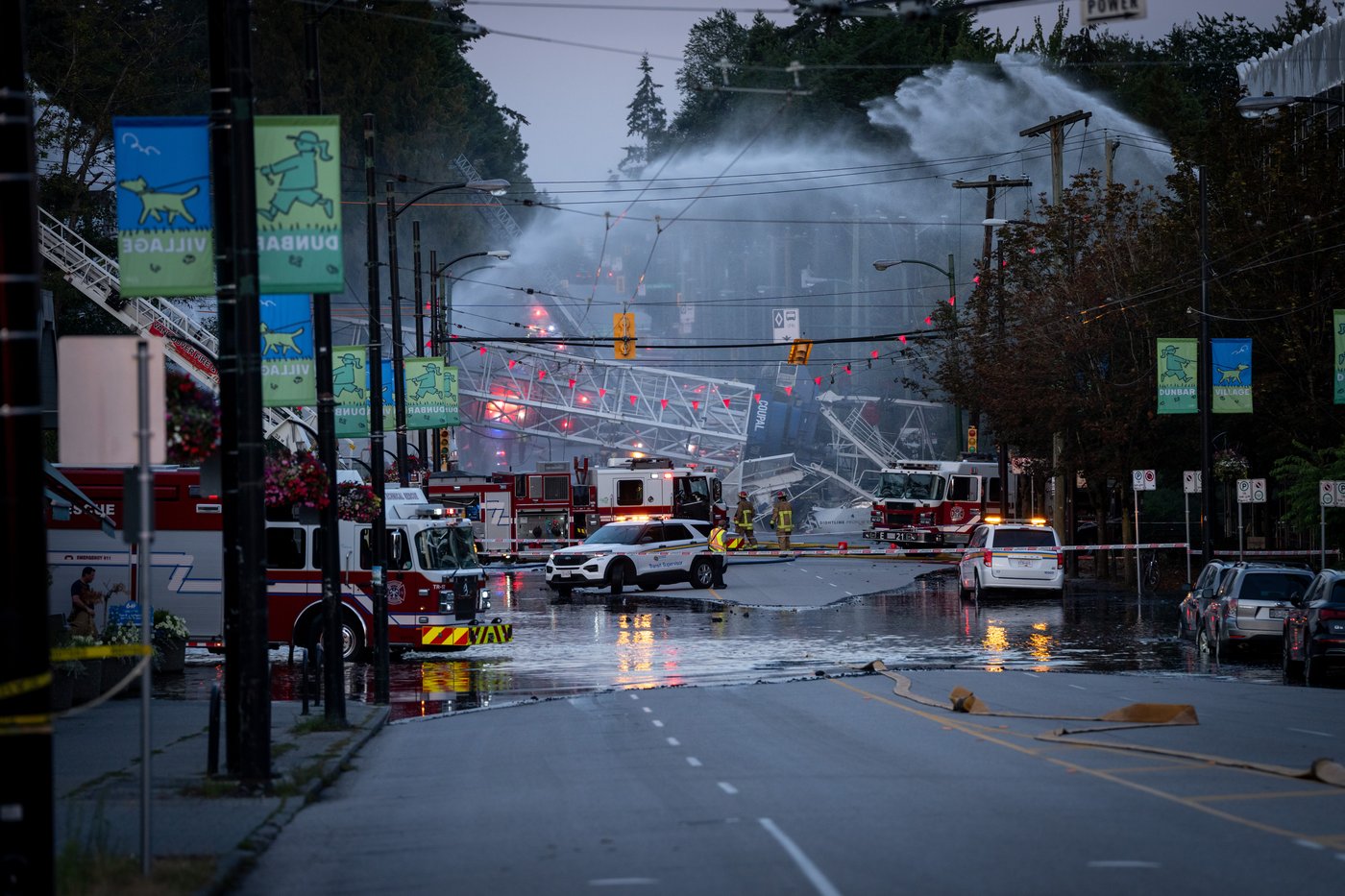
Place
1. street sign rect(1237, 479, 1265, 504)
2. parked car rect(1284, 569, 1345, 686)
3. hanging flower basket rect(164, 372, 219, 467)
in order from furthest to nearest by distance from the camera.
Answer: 1. street sign rect(1237, 479, 1265, 504)
2. parked car rect(1284, 569, 1345, 686)
3. hanging flower basket rect(164, 372, 219, 467)

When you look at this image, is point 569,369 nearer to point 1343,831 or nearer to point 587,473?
point 587,473

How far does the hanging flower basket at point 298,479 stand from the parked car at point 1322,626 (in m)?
13.4

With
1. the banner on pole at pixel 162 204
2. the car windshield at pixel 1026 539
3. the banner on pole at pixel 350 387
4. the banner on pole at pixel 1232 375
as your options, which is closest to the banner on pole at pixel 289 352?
the banner on pole at pixel 162 204

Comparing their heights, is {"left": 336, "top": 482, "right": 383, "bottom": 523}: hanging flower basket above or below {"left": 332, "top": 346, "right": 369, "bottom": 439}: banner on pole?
below

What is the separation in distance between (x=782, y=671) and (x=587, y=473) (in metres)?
32.3

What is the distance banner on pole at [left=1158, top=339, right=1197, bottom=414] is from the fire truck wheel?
1378 centimetres

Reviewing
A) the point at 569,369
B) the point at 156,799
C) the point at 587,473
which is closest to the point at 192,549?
the point at 156,799

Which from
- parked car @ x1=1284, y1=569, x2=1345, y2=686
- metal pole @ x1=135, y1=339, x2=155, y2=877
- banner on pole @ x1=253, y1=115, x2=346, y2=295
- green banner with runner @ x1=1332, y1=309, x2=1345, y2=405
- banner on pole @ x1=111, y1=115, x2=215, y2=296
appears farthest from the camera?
green banner with runner @ x1=1332, y1=309, x2=1345, y2=405

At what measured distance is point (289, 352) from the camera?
799 inches

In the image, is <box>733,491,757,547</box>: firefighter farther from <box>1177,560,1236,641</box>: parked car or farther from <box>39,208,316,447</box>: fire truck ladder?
<box>1177,560,1236,641</box>: parked car

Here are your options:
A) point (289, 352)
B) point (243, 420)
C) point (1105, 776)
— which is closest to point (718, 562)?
point (289, 352)

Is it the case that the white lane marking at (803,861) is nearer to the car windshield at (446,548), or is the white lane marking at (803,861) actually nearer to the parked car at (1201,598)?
the car windshield at (446,548)

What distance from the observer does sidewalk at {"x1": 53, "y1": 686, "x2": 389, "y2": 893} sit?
11023mm

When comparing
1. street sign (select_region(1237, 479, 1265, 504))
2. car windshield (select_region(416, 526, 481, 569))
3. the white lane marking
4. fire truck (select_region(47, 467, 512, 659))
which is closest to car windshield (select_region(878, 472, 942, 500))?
street sign (select_region(1237, 479, 1265, 504))
